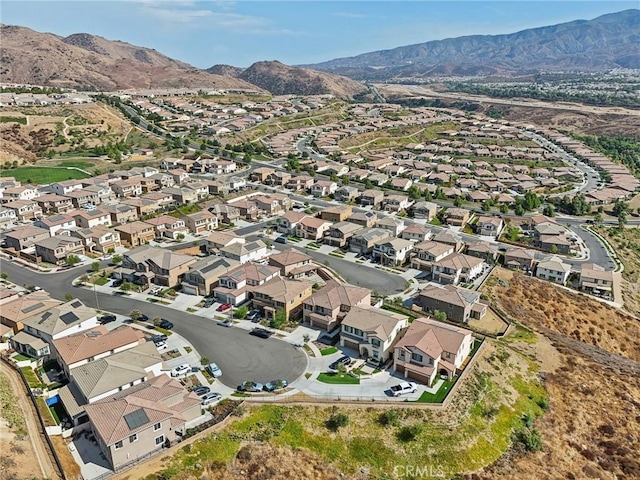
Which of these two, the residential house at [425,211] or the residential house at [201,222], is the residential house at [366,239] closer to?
the residential house at [425,211]

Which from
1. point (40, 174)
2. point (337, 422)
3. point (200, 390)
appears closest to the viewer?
point (337, 422)

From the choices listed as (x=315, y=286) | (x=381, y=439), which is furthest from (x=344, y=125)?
(x=381, y=439)

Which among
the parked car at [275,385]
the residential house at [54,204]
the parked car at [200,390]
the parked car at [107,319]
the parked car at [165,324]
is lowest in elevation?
the parked car at [275,385]

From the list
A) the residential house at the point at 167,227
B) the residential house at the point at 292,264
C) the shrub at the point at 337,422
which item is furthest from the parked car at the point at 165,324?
the residential house at the point at 167,227

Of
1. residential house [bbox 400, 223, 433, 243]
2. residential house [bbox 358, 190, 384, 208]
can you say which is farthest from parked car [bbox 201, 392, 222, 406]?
residential house [bbox 358, 190, 384, 208]

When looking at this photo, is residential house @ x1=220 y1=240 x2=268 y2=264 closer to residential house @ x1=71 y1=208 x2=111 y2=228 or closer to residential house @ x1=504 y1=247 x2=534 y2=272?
residential house @ x1=71 y1=208 x2=111 y2=228

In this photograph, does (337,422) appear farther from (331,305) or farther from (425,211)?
(425,211)

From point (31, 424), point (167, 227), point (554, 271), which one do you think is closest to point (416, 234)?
point (554, 271)
